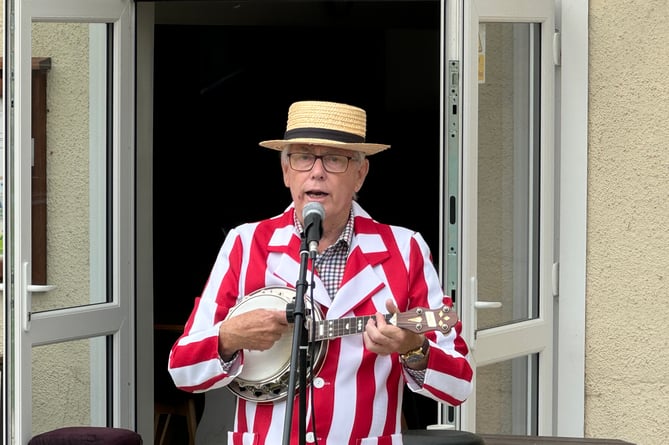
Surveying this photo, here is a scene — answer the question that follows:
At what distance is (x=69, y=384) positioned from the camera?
4.60m

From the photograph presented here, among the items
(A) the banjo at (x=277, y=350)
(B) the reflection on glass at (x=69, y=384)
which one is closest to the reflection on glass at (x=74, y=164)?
(B) the reflection on glass at (x=69, y=384)


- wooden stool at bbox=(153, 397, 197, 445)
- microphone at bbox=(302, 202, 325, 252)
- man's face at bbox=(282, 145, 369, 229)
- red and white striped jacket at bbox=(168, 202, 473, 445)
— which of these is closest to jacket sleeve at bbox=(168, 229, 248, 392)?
red and white striped jacket at bbox=(168, 202, 473, 445)

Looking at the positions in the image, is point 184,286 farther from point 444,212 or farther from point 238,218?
point 444,212

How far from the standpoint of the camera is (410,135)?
9359 mm

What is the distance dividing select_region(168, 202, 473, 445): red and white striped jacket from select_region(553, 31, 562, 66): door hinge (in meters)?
1.78

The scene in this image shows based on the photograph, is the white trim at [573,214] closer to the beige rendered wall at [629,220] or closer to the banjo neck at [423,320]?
the beige rendered wall at [629,220]

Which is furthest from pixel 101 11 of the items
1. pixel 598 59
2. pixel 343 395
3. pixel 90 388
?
pixel 343 395

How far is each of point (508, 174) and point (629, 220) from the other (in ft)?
1.66

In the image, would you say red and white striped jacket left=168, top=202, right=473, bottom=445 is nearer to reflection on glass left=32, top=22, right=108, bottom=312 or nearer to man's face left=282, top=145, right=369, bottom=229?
man's face left=282, top=145, right=369, bottom=229

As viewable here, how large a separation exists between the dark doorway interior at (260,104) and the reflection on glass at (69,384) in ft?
7.37

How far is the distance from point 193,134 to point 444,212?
4480 mm

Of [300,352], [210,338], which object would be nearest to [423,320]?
[300,352]

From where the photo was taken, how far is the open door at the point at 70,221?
4172 millimetres

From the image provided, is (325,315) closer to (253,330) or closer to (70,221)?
(253,330)
